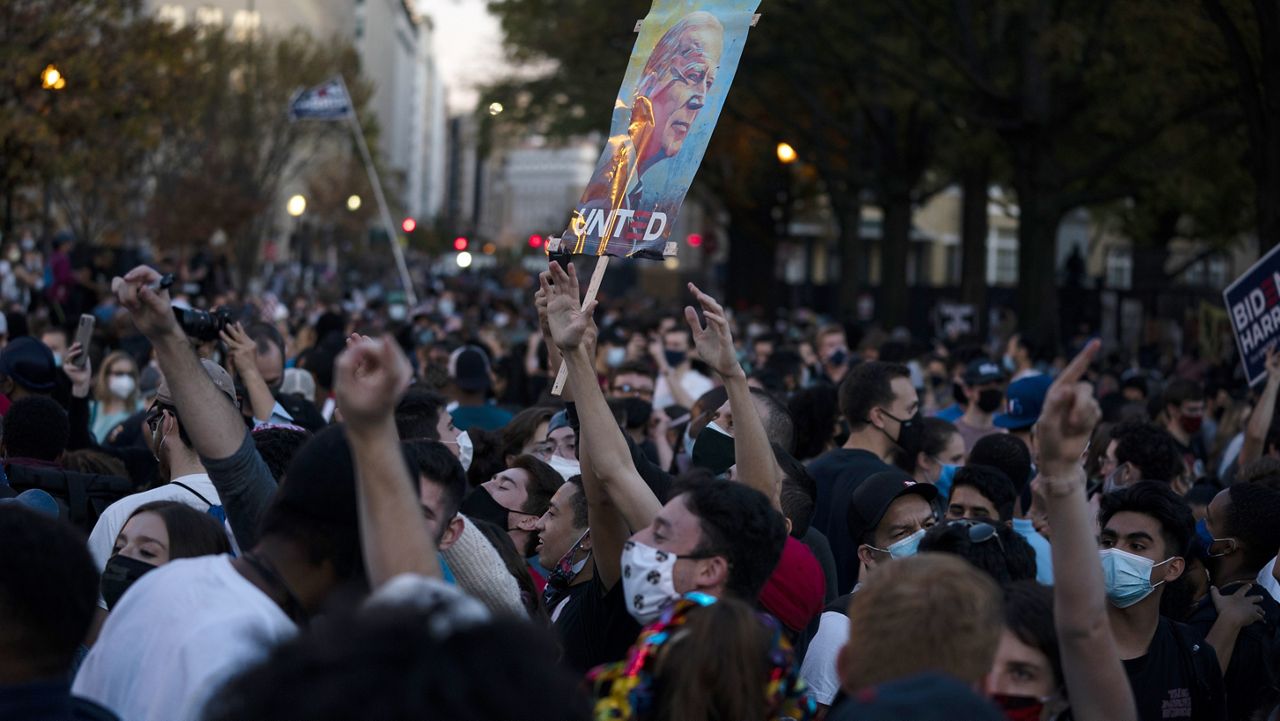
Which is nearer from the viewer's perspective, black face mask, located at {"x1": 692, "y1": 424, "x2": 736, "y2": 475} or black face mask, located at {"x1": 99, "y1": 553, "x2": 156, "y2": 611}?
black face mask, located at {"x1": 99, "y1": 553, "x2": 156, "y2": 611}

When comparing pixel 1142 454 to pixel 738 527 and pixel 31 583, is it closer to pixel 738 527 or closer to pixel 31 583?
pixel 738 527

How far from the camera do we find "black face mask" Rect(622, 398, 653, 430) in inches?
379

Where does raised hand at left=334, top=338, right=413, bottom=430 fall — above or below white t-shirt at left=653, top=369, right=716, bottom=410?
above

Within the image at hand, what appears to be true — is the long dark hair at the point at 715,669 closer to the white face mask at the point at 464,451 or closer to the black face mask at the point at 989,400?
the white face mask at the point at 464,451

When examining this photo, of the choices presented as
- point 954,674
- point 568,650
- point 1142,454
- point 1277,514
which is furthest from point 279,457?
point 1142,454

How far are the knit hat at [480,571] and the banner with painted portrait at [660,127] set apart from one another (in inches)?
68.7

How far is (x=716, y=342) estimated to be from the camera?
5.39m

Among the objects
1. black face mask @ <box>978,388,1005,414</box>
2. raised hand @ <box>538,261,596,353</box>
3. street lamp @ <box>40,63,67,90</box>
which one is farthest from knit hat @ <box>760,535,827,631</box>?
street lamp @ <box>40,63,67,90</box>

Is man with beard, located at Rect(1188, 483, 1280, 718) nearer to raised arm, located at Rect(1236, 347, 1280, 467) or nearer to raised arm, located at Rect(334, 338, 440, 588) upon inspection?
raised arm, located at Rect(1236, 347, 1280, 467)

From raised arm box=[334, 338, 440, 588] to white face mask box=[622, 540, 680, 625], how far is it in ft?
3.16

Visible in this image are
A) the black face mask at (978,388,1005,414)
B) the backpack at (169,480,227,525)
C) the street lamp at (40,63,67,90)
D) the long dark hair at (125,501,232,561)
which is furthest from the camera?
the street lamp at (40,63,67,90)

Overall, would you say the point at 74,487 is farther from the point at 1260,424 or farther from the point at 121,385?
the point at 1260,424

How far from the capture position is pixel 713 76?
6.18 m

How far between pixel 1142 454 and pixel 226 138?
4402 centimetres
